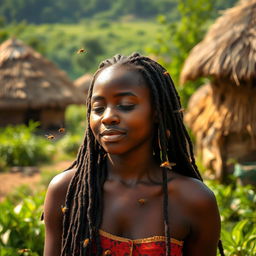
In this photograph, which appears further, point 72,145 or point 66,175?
point 72,145

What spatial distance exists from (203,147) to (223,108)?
30.7 inches

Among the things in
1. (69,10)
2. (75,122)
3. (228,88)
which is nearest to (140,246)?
(228,88)

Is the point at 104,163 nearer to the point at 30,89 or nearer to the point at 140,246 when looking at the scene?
the point at 140,246

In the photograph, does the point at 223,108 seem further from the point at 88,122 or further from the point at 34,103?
the point at 34,103

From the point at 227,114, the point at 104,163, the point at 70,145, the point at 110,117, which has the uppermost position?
the point at 110,117

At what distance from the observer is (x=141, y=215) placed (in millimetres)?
1829

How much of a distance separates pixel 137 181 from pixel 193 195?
0.21 metres

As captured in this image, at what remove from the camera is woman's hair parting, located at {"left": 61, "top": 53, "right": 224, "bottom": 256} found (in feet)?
6.04

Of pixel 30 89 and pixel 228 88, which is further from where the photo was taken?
pixel 30 89

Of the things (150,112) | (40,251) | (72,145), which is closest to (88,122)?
(150,112)

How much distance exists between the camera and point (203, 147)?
25.2 ft

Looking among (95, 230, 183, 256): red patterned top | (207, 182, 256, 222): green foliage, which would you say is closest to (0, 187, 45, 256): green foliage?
(95, 230, 183, 256): red patterned top

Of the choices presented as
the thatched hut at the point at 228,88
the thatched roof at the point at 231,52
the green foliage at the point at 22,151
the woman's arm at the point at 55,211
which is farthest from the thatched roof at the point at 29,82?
the woman's arm at the point at 55,211

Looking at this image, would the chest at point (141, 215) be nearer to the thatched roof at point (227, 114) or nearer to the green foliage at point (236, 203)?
the green foliage at point (236, 203)
